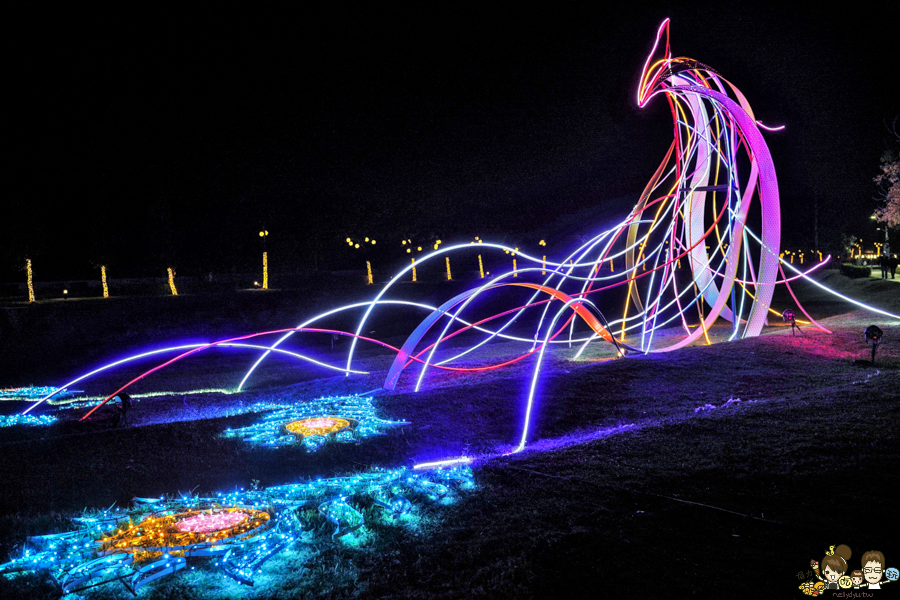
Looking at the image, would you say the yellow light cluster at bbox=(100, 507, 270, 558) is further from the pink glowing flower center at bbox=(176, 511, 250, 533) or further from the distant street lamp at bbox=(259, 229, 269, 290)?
the distant street lamp at bbox=(259, 229, 269, 290)

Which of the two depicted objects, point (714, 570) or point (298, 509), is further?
point (298, 509)

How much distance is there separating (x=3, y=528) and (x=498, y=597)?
4.90 metres

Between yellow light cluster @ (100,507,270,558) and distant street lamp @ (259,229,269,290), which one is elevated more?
distant street lamp @ (259,229,269,290)

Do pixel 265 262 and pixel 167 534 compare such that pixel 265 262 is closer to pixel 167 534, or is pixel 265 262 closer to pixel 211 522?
pixel 211 522

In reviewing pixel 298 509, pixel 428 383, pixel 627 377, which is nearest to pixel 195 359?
pixel 428 383

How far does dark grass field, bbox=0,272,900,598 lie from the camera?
14.1 ft

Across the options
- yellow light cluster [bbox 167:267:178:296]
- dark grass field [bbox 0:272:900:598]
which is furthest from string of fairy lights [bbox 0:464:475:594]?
yellow light cluster [bbox 167:267:178:296]

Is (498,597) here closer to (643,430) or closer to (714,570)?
(714,570)

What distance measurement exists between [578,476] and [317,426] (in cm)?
492

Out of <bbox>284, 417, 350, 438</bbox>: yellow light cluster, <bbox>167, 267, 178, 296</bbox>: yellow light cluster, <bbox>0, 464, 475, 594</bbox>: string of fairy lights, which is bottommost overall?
<bbox>284, 417, 350, 438</bbox>: yellow light cluster

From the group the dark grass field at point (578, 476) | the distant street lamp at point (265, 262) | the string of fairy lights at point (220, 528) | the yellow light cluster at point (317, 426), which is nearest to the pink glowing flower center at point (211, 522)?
the string of fairy lights at point (220, 528)

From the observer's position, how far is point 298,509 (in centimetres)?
579

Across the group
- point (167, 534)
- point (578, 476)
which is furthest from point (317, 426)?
point (578, 476)

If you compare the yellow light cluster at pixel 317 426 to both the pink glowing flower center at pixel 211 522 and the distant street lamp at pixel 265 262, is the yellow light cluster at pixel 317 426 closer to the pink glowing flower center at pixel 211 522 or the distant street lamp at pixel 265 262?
the pink glowing flower center at pixel 211 522
